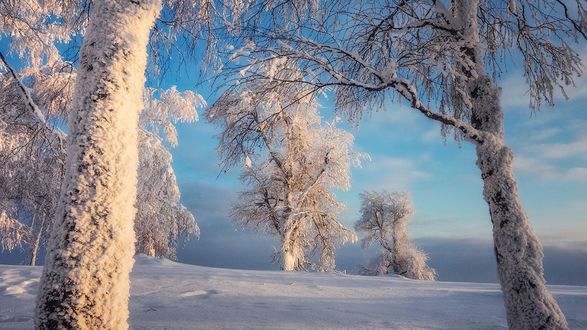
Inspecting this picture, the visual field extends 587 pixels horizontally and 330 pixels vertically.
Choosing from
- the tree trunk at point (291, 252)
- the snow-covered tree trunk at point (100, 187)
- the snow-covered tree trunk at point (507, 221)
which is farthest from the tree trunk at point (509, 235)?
the tree trunk at point (291, 252)

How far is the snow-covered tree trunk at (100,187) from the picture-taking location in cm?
210

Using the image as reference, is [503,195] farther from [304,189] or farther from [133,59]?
Answer: [304,189]

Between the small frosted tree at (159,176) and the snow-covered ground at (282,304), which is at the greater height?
the small frosted tree at (159,176)

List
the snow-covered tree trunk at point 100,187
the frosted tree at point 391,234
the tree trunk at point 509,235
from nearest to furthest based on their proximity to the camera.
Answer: the snow-covered tree trunk at point 100,187 → the tree trunk at point 509,235 → the frosted tree at point 391,234

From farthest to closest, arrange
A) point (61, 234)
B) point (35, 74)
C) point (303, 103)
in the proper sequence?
point (35, 74) < point (303, 103) < point (61, 234)

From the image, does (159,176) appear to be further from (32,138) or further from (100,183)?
(100,183)

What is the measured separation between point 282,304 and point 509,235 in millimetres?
2634

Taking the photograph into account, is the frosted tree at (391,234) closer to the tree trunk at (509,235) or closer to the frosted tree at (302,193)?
the frosted tree at (302,193)

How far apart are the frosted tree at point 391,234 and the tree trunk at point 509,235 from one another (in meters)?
19.3

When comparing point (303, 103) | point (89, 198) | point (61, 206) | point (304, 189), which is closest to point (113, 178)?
point (89, 198)

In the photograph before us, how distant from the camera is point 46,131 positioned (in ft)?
17.0

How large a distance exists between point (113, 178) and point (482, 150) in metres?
3.48

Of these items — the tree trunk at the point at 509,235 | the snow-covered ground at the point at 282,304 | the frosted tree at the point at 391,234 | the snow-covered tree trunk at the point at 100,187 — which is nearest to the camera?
the snow-covered tree trunk at the point at 100,187

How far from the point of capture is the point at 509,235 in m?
3.40
